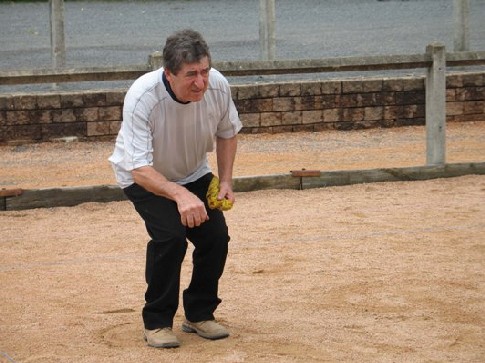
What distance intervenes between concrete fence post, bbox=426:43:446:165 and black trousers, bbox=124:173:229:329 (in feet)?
Result: 16.3

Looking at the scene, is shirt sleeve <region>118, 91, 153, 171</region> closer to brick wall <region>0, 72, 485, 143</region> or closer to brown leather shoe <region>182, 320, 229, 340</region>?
brown leather shoe <region>182, 320, 229, 340</region>

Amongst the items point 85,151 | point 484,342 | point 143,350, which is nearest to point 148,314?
point 143,350

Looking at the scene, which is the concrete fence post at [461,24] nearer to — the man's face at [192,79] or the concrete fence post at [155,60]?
the concrete fence post at [155,60]

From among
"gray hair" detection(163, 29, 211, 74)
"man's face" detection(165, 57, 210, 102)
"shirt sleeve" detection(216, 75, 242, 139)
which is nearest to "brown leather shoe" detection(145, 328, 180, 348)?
"shirt sleeve" detection(216, 75, 242, 139)

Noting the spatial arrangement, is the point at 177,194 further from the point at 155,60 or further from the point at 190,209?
the point at 155,60

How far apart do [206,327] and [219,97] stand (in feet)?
3.52

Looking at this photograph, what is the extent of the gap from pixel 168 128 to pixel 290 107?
7544 millimetres

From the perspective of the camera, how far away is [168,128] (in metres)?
5.23

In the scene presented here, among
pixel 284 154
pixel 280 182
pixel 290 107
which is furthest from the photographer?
pixel 290 107

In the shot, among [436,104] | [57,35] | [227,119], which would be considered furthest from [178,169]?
[57,35]

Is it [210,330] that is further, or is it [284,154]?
[284,154]

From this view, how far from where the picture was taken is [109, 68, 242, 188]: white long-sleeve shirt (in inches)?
203

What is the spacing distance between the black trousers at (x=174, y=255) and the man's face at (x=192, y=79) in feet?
1.72

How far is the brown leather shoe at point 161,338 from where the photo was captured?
17.4 ft
